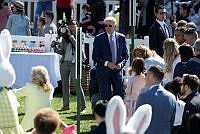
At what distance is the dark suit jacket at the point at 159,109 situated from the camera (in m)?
8.62

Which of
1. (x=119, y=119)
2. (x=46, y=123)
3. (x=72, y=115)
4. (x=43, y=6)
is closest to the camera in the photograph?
(x=119, y=119)

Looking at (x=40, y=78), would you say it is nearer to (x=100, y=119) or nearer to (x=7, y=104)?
(x=7, y=104)

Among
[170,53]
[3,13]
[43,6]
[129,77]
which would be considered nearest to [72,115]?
[129,77]

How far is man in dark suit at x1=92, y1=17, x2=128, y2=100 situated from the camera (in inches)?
485

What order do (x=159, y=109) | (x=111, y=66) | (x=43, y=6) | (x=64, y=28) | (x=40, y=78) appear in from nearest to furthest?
(x=159, y=109) → (x=40, y=78) → (x=111, y=66) → (x=64, y=28) → (x=43, y=6)

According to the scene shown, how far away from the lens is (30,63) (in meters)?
15.0

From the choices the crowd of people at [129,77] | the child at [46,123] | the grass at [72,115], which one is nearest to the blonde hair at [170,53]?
the crowd of people at [129,77]

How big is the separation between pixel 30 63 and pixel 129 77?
4.37 meters

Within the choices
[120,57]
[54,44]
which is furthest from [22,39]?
[120,57]

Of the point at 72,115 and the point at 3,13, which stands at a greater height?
the point at 3,13

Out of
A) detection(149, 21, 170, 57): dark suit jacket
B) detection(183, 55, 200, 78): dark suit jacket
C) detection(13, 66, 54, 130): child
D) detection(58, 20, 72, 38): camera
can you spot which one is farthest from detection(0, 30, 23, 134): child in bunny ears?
detection(149, 21, 170, 57): dark suit jacket

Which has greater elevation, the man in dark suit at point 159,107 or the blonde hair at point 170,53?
the blonde hair at point 170,53

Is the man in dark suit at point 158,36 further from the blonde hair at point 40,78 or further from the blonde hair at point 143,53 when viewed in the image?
the blonde hair at point 40,78

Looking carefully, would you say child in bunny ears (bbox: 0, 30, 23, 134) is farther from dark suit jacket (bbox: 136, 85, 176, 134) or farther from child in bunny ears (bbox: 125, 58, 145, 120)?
child in bunny ears (bbox: 125, 58, 145, 120)
